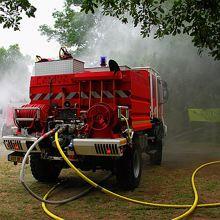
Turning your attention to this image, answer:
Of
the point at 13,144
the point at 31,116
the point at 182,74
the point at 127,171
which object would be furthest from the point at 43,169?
the point at 182,74

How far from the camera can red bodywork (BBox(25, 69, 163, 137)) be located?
6.66m

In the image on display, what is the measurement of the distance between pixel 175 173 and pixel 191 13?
3.77 m

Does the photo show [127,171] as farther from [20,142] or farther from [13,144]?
[13,144]

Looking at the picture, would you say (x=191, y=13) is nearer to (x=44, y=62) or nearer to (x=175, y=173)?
(x=44, y=62)

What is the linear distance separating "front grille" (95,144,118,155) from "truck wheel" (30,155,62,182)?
4.48 feet

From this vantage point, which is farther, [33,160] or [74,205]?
[33,160]

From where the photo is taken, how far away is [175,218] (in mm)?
4746

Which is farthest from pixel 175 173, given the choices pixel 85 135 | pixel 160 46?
pixel 160 46

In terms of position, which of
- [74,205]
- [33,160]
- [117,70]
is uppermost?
[117,70]

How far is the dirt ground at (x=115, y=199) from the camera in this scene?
16.8 feet

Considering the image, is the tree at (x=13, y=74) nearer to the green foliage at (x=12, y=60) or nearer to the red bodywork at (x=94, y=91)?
the green foliage at (x=12, y=60)

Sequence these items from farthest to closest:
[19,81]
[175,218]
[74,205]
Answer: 1. [19,81]
2. [74,205]
3. [175,218]

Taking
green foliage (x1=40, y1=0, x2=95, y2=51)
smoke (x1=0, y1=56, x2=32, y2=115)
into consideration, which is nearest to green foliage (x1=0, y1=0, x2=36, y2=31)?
smoke (x1=0, y1=56, x2=32, y2=115)

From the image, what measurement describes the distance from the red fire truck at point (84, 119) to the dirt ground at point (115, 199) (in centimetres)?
46
